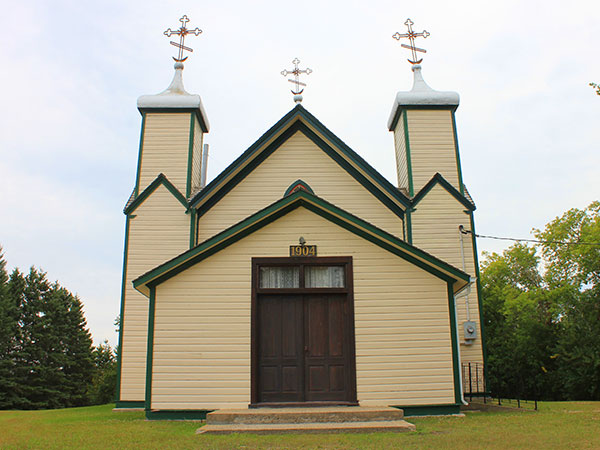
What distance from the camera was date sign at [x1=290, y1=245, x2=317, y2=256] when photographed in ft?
35.4

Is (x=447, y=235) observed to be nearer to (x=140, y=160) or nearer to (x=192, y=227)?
(x=192, y=227)

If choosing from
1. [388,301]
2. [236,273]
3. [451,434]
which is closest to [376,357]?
[388,301]

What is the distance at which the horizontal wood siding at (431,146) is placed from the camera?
52.8ft

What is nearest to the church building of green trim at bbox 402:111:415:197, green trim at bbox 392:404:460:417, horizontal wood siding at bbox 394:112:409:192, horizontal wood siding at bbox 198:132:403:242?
green trim at bbox 392:404:460:417

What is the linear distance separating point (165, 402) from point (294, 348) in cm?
277

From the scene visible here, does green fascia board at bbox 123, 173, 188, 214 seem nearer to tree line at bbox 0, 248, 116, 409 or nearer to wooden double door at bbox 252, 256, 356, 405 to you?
wooden double door at bbox 252, 256, 356, 405

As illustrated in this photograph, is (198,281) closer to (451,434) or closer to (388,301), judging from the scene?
(388,301)

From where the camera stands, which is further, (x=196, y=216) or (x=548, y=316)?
(x=548, y=316)

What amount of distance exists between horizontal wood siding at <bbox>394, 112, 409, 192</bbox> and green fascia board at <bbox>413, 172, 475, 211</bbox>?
0.92m

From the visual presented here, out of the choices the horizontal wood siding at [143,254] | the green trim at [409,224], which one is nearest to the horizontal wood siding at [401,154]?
the green trim at [409,224]

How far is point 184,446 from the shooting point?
710 centimetres

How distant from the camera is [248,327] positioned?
34.0 feet

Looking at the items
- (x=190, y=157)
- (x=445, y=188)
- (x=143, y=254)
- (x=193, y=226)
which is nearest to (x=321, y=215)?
(x=193, y=226)

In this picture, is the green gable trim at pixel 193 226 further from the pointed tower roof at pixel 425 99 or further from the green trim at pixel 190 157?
the pointed tower roof at pixel 425 99
